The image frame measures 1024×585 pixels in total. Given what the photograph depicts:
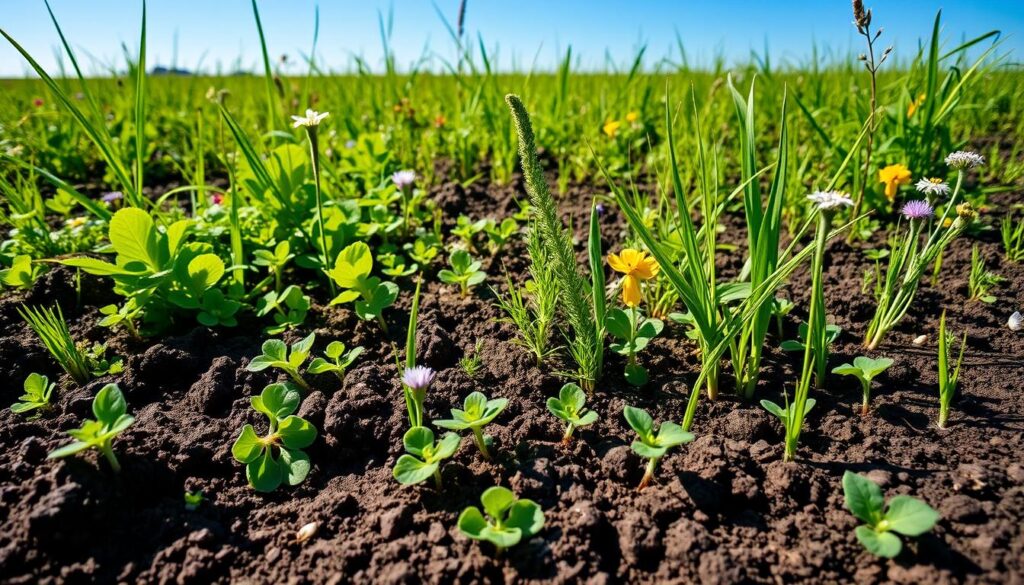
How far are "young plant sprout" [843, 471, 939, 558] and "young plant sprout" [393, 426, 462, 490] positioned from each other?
2.38 ft

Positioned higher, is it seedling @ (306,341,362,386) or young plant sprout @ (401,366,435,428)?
young plant sprout @ (401,366,435,428)

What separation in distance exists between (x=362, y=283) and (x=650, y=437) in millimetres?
934

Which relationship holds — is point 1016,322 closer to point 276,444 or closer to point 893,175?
point 893,175

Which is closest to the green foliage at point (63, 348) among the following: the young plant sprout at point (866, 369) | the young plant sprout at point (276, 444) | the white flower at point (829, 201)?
the young plant sprout at point (276, 444)

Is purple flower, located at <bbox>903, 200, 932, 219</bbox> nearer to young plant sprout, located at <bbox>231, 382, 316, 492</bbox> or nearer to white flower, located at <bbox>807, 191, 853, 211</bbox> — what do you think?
white flower, located at <bbox>807, 191, 853, 211</bbox>

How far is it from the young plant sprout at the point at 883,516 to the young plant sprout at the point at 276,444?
3.50 feet

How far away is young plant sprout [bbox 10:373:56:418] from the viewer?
136 centimetres

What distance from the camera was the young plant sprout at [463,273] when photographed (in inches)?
71.8

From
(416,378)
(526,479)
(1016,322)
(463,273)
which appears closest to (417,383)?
(416,378)

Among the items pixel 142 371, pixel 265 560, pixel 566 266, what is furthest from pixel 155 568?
pixel 566 266

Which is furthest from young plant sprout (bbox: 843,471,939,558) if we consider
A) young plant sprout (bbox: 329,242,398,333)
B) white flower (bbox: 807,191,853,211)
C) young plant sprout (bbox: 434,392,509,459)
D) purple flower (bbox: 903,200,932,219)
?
young plant sprout (bbox: 329,242,398,333)

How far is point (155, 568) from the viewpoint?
1058mm

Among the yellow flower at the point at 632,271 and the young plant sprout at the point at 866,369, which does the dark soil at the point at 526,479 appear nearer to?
the young plant sprout at the point at 866,369

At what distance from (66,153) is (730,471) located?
3653 mm
